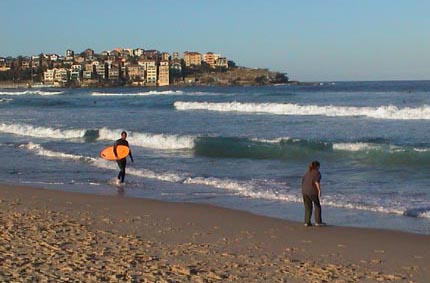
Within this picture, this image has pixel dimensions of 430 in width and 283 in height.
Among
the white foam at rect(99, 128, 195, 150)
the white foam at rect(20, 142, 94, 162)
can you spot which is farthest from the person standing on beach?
the white foam at rect(99, 128, 195, 150)

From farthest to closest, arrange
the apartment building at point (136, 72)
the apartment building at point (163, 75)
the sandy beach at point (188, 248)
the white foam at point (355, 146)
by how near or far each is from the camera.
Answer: the apartment building at point (136, 72) → the apartment building at point (163, 75) → the white foam at point (355, 146) → the sandy beach at point (188, 248)

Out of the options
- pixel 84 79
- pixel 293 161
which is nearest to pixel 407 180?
pixel 293 161

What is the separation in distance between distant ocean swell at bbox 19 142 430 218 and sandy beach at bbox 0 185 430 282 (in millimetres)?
1797

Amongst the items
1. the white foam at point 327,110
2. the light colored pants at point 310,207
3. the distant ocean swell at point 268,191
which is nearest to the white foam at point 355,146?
the distant ocean swell at point 268,191

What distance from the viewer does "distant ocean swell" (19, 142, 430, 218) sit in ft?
39.4

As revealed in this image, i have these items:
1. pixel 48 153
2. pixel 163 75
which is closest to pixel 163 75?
pixel 163 75

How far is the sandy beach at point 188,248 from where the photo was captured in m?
7.16

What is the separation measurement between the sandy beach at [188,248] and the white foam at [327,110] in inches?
1144

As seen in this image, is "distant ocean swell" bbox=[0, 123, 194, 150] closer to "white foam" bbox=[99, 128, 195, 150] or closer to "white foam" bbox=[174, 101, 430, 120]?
"white foam" bbox=[99, 128, 195, 150]

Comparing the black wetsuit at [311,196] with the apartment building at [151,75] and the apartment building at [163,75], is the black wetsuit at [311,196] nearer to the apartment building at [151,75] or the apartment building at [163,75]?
the apartment building at [163,75]

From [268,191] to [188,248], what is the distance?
5850 mm

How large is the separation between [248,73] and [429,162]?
175194 mm

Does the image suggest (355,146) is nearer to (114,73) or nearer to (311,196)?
(311,196)

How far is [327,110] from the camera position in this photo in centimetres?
4728
